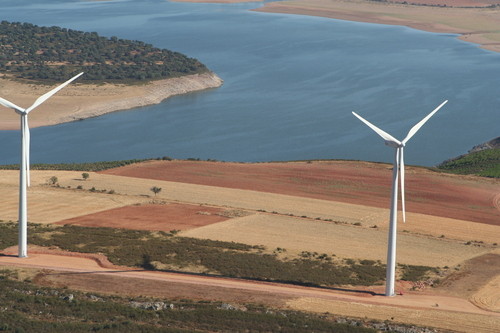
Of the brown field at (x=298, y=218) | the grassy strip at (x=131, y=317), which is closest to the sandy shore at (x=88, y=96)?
the brown field at (x=298, y=218)

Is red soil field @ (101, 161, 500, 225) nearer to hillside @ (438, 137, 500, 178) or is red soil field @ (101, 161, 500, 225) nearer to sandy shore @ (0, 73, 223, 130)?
hillside @ (438, 137, 500, 178)

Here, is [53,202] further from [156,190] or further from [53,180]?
[156,190]

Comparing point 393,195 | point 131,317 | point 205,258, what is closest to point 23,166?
point 205,258

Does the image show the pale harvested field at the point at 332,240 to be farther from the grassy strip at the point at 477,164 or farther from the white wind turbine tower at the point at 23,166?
the grassy strip at the point at 477,164

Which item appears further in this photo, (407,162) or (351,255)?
(407,162)

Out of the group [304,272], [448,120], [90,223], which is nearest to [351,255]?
[304,272]

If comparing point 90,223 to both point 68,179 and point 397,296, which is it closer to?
point 68,179

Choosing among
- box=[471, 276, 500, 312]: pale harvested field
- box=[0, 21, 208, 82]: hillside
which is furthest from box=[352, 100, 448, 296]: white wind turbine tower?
box=[0, 21, 208, 82]: hillside
